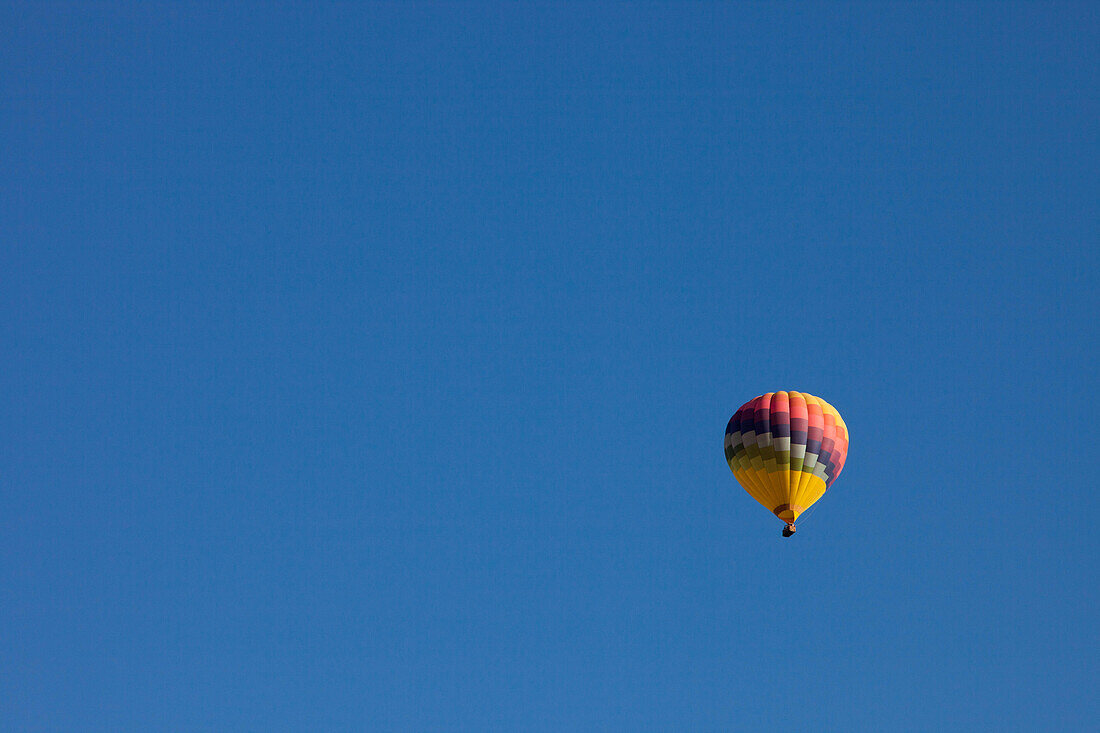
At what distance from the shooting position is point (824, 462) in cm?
5503

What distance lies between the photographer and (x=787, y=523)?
180ft

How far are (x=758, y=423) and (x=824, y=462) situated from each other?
2.48 m

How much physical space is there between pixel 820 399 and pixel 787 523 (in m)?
4.40

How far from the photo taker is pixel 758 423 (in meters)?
55.0

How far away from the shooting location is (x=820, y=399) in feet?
185

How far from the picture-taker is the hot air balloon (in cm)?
Answer: 5459

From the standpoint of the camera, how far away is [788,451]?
5456 centimetres

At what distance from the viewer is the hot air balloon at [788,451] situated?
179 ft

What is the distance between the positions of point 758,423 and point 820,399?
2.62 metres

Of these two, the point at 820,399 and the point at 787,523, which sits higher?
the point at 820,399

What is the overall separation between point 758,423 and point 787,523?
11.0ft
